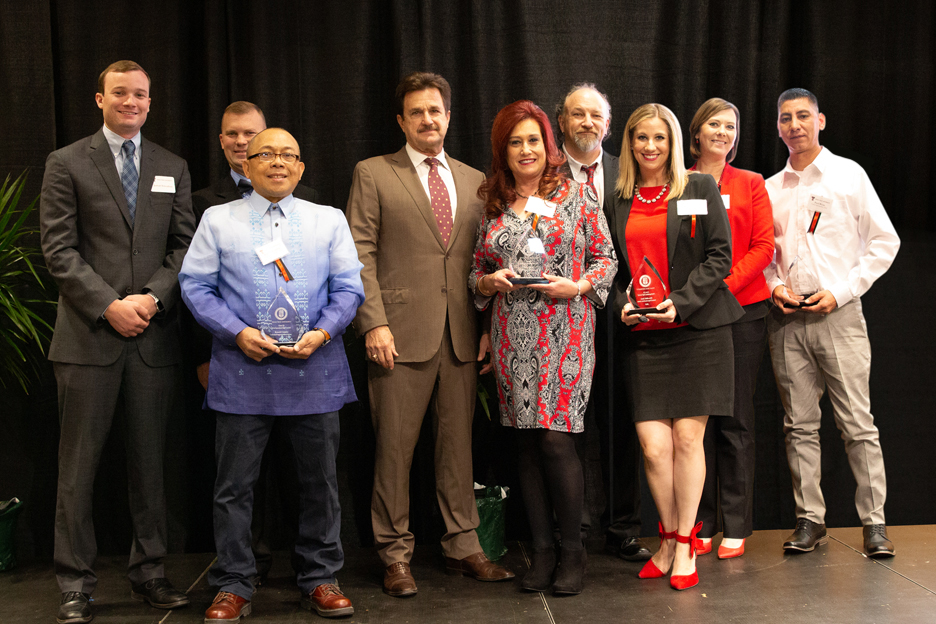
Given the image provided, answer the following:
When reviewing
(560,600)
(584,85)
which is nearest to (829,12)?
(584,85)

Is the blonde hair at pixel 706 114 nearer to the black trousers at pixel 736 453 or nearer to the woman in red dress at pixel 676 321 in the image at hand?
the woman in red dress at pixel 676 321

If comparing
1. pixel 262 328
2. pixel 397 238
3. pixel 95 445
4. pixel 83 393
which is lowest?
pixel 95 445

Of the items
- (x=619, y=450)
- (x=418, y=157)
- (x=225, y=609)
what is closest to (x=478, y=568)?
(x=619, y=450)

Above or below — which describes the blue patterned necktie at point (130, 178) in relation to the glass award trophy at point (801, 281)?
above

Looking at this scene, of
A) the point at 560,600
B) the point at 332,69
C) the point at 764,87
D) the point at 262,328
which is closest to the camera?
the point at 262,328

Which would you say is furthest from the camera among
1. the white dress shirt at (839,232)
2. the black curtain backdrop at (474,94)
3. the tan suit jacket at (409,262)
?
the black curtain backdrop at (474,94)

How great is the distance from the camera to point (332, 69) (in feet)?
12.0

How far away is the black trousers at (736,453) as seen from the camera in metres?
3.21

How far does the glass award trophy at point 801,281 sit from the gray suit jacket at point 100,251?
2542 mm

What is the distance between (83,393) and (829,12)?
12.9 feet

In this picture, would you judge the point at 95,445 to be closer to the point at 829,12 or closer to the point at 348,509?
the point at 348,509

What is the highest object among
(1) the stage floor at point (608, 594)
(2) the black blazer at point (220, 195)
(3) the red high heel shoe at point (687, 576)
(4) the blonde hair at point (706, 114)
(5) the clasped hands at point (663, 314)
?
(4) the blonde hair at point (706, 114)

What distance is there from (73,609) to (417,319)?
157 cm

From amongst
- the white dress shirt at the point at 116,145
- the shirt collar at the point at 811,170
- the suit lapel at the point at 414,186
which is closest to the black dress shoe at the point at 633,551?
the suit lapel at the point at 414,186
